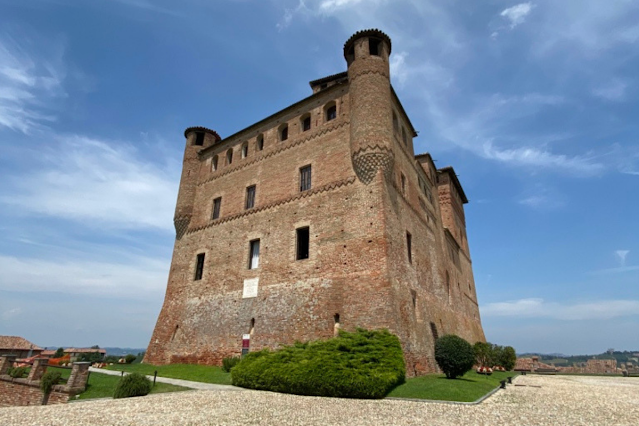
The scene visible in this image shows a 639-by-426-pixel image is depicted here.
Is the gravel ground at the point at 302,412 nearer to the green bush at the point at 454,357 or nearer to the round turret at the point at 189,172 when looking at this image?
the green bush at the point at 454,357

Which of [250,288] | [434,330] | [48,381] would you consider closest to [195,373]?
[250,288]

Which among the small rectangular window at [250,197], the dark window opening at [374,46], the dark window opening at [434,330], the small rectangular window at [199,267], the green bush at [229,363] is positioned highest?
the dark window opening at [374,46]

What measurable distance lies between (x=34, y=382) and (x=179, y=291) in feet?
30.7

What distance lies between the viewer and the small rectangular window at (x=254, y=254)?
18.5 metres

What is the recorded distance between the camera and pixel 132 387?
397 inches

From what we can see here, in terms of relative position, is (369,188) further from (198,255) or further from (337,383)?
(198,255)

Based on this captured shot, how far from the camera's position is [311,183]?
17.9 m

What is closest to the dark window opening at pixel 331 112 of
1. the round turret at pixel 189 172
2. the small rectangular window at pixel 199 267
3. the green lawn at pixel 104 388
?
the round turret at pixel 189 172

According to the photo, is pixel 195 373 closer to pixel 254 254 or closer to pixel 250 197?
pixel 254 254

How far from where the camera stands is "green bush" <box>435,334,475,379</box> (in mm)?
13195

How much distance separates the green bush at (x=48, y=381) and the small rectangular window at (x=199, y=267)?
31.4 ft

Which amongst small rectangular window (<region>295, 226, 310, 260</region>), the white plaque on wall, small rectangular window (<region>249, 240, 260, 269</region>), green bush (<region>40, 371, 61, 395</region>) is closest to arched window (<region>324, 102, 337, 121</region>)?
small rectangular window (<region>295, 226, 310, 260</region>)

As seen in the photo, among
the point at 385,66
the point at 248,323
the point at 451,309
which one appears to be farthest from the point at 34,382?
the point at 451,309

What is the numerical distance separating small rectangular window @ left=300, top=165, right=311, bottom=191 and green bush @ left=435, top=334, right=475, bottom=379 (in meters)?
9.58
